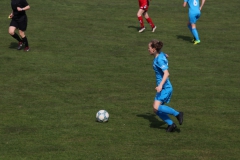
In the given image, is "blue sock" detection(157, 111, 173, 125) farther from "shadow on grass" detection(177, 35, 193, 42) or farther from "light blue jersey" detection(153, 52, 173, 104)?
"shadow on grass" detection(177, 35, 193, 42)

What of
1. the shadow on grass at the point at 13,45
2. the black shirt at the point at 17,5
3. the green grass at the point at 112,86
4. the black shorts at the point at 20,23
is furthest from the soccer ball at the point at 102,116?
the shadow on grass at the point at 13,45

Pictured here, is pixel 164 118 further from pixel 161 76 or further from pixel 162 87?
pixel 161 76

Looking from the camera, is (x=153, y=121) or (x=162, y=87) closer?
(x=162, y=87)

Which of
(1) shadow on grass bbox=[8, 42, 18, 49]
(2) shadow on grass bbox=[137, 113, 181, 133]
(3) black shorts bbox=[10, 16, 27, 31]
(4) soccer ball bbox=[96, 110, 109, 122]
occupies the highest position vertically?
(3) black shorts bbox=[10, 16, 27, 31]

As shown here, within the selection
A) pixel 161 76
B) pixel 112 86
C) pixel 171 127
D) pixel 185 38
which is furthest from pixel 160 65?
pixel 185 38

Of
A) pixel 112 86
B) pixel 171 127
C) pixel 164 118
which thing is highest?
pixel 164 118

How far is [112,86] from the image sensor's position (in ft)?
51.0

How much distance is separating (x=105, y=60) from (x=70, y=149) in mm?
8052

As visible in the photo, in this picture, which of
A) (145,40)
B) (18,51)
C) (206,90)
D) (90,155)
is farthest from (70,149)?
(145,40)

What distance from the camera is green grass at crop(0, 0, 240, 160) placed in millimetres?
10969

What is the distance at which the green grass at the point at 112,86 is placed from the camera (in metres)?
11.0

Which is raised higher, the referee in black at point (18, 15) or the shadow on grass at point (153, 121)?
the referee in black at point (18, 15)

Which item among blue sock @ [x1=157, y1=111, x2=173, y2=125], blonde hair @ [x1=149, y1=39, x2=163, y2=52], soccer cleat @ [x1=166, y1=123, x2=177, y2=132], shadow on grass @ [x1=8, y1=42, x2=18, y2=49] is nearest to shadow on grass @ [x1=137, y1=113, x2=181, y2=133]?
soccer cleat @ [x1=166, y1=123, x2=177, y2=132]

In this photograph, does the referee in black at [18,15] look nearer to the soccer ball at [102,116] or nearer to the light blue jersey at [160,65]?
the soccer ball at [102,116]
